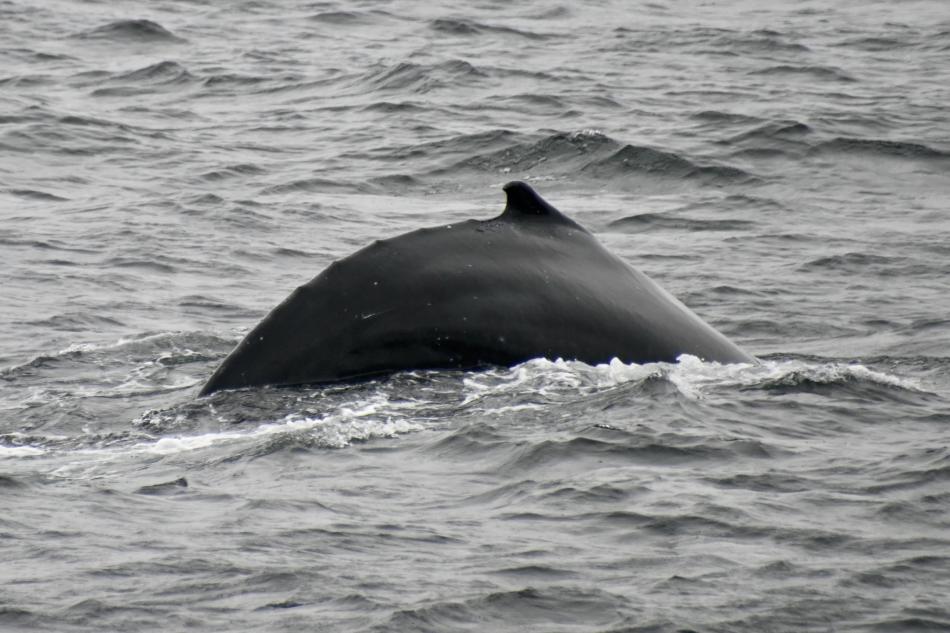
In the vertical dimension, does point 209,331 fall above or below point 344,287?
below

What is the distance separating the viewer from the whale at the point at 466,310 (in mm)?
9055

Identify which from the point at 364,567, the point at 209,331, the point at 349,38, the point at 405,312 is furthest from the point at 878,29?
the point at 364,567

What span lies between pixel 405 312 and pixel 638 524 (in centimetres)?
194

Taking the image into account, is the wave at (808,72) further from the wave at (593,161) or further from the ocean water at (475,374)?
the wave at (593,161)

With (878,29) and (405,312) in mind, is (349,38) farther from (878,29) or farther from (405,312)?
(405,312)

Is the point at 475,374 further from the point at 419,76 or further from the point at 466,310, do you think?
the point at 419,76

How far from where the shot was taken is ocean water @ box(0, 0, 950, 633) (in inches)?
280

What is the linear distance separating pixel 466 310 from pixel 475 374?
1.28ft

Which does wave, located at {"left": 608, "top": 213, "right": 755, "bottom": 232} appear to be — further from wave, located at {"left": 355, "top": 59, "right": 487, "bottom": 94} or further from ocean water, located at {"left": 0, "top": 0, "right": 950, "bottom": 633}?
wave, located at {"left": 355, "top": 59, "right": 487, "bottom": 94}

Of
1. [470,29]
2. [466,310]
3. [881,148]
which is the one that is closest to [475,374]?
[466,310]

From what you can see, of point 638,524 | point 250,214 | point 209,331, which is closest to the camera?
point 638,524

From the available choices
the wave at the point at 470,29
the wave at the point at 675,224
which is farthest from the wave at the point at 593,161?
the wave at the point at 470,29

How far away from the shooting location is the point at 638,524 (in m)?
7.84

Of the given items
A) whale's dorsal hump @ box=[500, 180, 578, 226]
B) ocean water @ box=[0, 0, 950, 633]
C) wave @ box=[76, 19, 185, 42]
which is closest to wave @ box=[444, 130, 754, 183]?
ocean water @ box=[0, 0, 950, 633]
